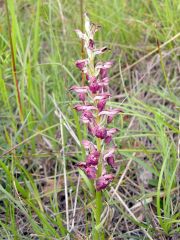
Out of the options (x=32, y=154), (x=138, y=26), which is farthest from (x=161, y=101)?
(x=32, y=154)

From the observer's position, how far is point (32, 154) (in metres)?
2.41

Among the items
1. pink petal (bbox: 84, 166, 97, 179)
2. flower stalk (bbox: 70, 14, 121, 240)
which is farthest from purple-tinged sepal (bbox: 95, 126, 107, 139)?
pink petal (bbox: 84, 166, 97, 179)

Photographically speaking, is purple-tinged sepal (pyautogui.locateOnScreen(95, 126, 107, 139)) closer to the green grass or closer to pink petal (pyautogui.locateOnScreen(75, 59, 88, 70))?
pink petal (pyautogui.locateOnScreen(75, 59, 88, 70))

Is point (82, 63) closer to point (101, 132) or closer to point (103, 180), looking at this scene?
point (101, 132)

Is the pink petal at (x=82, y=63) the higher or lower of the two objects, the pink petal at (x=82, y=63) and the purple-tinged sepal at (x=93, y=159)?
the higher

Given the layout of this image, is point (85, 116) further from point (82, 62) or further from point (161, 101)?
point (161, 101)

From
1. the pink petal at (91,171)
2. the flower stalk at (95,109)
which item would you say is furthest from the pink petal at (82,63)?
the pink petal at (91,171)

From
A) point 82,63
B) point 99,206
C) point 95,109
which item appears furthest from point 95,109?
point 99,206

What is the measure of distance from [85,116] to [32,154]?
0.81 metres

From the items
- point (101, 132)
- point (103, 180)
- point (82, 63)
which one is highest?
point (82, 63)

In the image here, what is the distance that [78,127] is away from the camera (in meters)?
2.03

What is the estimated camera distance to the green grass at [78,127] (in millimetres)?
2094

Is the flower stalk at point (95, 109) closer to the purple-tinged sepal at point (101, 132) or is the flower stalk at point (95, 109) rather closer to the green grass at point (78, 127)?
the purple-tinged sepal at point (101, 132)

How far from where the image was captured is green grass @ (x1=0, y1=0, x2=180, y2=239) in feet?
6.87
